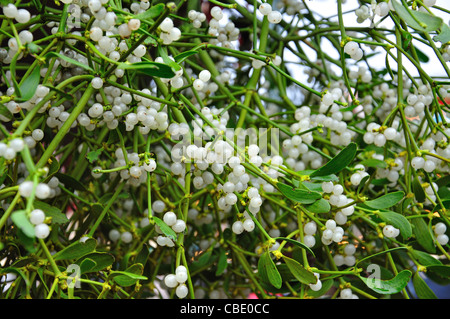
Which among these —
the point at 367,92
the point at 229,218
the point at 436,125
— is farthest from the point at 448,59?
the point at 229,218

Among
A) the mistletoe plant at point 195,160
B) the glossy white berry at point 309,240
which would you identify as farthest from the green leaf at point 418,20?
the glossy white berry at point 309,240

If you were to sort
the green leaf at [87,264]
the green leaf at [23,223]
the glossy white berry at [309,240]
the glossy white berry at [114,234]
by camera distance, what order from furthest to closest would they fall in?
the glossy white berry at [114,234] → the glossy white berry at [309,240] → the green leaf at [87,264] → the green leaf at [23,223]

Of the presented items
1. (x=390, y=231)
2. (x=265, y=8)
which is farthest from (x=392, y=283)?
(x=265, y=8)

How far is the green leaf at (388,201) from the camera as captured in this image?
42 centimetres

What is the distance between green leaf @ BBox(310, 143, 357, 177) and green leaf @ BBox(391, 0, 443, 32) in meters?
0.11

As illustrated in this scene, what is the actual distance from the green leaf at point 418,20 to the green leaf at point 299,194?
159 mm

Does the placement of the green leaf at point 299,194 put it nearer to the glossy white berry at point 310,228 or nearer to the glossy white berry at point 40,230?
the glossy white berry at point 310,228

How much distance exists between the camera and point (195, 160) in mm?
411

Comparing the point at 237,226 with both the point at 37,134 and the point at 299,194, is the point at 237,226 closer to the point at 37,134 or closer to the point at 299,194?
the point at 299,194

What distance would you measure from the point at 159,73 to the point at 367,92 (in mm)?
404

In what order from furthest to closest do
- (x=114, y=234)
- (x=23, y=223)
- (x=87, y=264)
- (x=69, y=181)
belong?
(x=114, y=234)
(x=69, y=181)
(x=87, y=264)
(x=23, y=223)

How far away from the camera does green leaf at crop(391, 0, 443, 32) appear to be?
1.23 ft

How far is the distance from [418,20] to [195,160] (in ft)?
0.73
